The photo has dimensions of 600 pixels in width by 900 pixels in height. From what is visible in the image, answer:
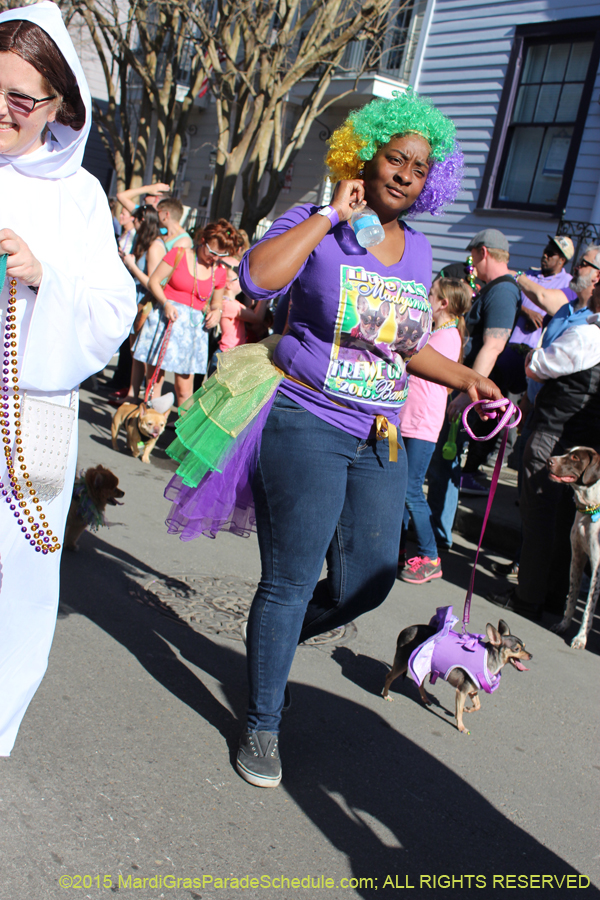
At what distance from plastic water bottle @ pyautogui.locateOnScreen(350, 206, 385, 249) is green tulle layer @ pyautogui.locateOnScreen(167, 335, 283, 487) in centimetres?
57

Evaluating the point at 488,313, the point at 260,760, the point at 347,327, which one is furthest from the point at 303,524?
the point at 488,313

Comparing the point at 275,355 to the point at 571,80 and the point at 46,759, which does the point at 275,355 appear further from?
the point at 571,80

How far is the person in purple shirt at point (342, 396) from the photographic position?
8.71 feet

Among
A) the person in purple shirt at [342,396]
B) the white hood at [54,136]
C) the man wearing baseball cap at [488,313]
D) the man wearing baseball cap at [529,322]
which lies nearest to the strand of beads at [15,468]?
the white hood at [54,136]

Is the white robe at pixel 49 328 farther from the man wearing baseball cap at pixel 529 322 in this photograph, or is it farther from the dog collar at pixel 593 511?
→ the man wearing baseball cap at pixel 529 322

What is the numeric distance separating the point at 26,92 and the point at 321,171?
15.4 metres

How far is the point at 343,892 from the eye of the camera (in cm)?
232

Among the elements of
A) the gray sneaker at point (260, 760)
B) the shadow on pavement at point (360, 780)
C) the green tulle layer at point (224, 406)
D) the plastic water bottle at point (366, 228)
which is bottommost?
the shadow on pavement at point (360, 780)

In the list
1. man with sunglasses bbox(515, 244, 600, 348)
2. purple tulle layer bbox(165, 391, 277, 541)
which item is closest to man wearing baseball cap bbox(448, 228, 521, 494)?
man with sunglasses bbox(515, 244, 600, 348)

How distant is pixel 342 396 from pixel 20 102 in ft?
4.35

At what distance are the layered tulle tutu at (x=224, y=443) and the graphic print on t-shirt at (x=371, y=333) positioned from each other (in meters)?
0.26

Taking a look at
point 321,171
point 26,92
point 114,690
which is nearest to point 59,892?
point 114,690

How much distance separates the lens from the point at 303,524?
268 cm

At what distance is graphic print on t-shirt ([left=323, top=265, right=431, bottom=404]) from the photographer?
104 inches
